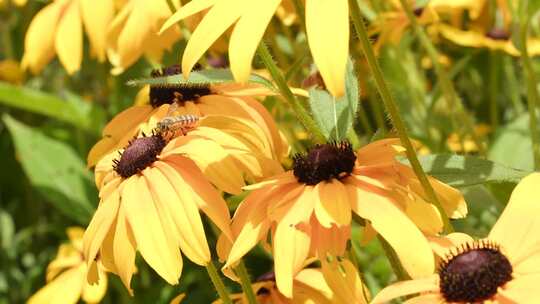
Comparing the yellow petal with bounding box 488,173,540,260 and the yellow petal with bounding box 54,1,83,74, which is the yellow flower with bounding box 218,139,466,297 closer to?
the yellow petal with bounding box 488,173,540,260

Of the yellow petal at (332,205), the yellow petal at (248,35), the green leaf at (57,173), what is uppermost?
the yellow petal at (248,35)

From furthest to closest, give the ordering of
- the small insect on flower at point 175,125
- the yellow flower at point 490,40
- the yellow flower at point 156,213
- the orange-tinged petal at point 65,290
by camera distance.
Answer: the yellow flower at point 490,40 < the orange-tinged petal at point 65,290 < the small insect on flower at point 175,125 < the yellow flower at point 156,213

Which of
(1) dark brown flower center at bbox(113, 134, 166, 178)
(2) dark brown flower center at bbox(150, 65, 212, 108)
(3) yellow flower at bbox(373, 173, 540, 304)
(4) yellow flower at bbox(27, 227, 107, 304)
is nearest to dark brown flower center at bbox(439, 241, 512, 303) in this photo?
(3) yellow flower at bbox(373, 173, 540, 304)

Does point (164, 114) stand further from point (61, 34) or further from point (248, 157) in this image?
point (61, 34)

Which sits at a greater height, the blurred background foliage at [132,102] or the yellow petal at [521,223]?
the yellow petal at [521,223]

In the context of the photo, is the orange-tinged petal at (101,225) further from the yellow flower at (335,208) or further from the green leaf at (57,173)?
the green leaf at (57,173)

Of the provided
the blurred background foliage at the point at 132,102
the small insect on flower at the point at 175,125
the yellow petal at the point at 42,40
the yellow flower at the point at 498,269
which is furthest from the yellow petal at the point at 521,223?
the yellow petal at the point at 42,40

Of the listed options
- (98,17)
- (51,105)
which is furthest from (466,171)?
(51,105)
